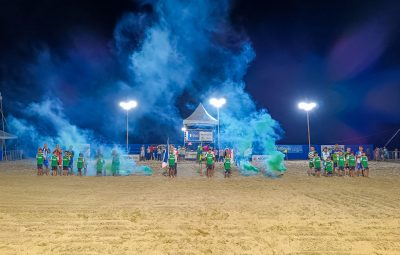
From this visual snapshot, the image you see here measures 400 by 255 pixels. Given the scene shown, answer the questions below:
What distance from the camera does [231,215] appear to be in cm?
746

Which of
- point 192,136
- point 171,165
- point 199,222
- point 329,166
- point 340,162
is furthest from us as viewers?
point 192,136

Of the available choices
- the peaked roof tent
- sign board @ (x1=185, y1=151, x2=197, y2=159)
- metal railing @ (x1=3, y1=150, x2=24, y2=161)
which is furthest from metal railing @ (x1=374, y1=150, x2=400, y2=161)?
metal railing @ (x1=3, y1=150, x2=24, y2=161)

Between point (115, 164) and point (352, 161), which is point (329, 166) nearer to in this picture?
point (352, 161)

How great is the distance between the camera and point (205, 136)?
33375 millimetres

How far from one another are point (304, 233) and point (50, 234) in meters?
4.85

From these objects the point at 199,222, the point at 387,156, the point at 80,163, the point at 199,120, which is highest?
the point at 199,120

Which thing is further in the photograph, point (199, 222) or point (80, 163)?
point (80, 163)

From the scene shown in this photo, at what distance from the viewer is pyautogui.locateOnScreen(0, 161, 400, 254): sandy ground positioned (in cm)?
527

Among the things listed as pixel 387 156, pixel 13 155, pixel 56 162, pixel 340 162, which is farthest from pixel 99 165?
pixel 387 156

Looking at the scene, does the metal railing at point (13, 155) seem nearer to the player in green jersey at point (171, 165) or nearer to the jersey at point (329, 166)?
the player in green jersey at point (171, 165)

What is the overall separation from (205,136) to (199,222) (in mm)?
26573

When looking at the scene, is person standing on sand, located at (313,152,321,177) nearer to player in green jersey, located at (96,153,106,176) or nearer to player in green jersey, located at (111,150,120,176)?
player in green jersey, located at (111,150,120,176)

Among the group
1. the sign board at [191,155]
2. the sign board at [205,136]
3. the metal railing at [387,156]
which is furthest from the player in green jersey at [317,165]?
the metal railing at [387,156]

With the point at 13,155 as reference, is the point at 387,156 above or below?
below
